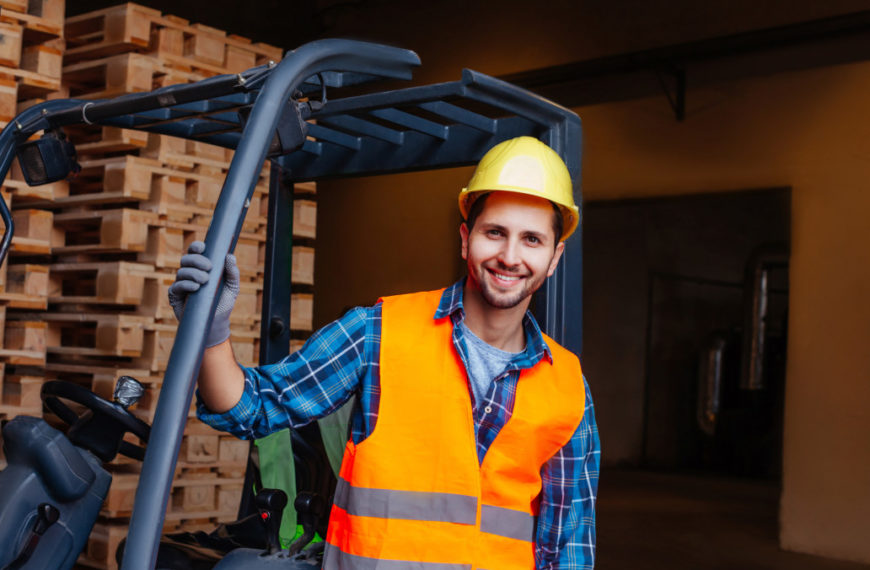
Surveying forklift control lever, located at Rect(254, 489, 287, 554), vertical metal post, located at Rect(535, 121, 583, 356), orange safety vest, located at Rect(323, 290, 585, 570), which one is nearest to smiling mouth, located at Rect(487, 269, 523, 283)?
orange safety vest, located at Rect(323, 290, 585, 570)

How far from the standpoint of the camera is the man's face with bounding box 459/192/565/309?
236 cm

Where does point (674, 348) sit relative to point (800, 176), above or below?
below

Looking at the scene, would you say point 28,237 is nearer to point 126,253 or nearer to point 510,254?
point 126,253

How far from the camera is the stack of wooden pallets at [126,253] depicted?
4.76 metres

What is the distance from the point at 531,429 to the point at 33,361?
3.17 meters

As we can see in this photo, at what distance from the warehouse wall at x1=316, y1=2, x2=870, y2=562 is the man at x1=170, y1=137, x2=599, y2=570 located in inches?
230

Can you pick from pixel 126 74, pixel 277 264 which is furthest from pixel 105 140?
pixel 277 264

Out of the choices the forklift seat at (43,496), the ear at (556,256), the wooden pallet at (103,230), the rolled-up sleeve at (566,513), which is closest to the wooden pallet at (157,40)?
the wooden pallet at (103,230)

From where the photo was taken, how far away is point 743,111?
8.47m

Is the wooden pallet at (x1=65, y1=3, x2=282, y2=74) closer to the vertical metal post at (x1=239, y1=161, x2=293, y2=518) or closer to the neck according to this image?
the vertical metal post at (x1=239, y1=161, x2=293, y2=518)

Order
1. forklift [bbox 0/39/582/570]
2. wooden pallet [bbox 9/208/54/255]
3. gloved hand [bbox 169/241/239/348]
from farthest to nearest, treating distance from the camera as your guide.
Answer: wooden pallet [bbox 9/208/54/255]
forklift [bbox 0/39/582/570]
gloved hand [bbox 169/241/239/348]

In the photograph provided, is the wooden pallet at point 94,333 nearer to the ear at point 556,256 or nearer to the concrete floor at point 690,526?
the ear at point 556,256

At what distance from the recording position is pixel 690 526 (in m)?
8.76

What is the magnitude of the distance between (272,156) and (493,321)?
0.69 meters
